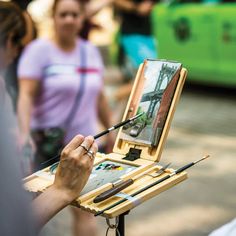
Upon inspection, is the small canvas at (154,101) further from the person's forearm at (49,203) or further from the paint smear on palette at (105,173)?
the person's forearm at (49,203)

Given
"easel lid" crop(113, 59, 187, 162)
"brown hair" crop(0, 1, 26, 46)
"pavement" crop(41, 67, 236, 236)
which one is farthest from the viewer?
"pavement" crop(41, 67, 236, 236)

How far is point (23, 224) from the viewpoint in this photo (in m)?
1.46

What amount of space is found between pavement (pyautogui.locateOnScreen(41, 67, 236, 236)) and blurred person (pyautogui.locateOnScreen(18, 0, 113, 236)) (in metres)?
0.73

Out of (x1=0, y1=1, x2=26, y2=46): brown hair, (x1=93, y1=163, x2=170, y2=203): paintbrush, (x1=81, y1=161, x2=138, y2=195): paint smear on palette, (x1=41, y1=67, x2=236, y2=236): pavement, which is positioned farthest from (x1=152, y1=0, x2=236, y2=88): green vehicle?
(x1=93, y1=163, x2=170, y2=203): paintbrush

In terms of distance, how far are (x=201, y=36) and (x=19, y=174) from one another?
25.0ft

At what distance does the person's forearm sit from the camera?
1972 millimetres

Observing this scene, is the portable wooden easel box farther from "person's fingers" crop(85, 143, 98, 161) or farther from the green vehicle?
the green vehicle

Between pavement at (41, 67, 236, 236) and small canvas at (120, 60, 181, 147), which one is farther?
pavement at (41, 67, 236, 236)

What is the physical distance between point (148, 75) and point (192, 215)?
2.49 metres

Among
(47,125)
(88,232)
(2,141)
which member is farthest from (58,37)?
(2,141)

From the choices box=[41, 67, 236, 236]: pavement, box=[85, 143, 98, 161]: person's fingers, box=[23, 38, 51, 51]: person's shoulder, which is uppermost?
box=[23, 38, 51, 51]: person's shoulder

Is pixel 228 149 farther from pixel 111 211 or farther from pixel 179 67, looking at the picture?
pixel 111 211

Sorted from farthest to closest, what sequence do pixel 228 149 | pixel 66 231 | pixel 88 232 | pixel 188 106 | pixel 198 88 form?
pixel 198 88
pixel 188 106
pixel 228 149
pixel 66 231
pixel 88 232

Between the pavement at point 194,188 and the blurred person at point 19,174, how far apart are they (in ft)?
5.38
